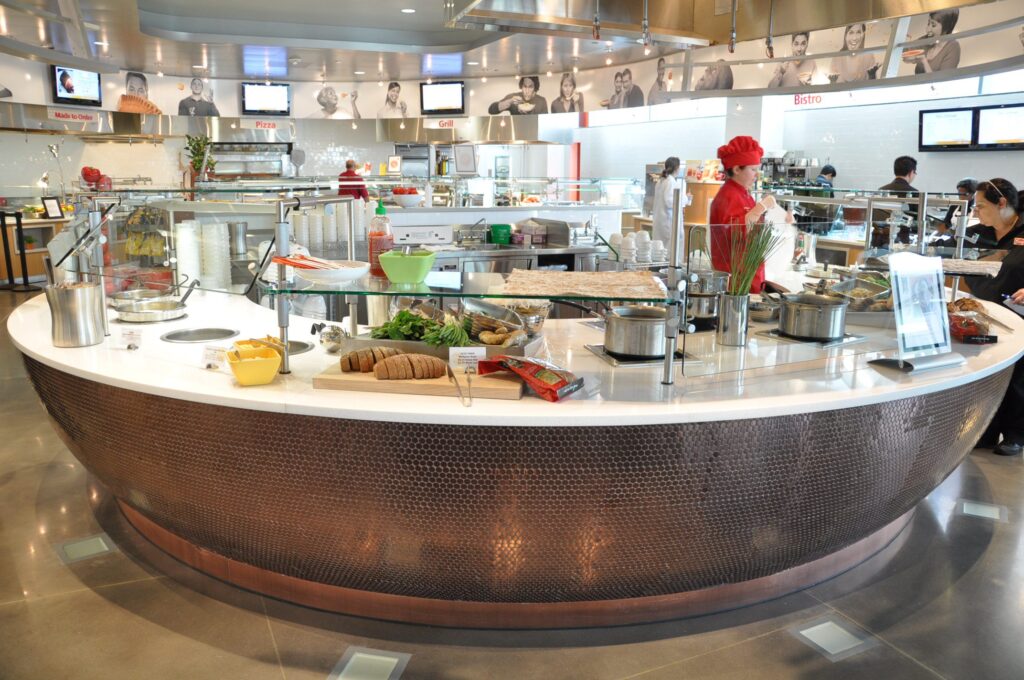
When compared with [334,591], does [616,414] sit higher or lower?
higher

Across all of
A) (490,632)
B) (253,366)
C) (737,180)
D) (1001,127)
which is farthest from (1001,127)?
(253,366)

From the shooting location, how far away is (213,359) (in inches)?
116

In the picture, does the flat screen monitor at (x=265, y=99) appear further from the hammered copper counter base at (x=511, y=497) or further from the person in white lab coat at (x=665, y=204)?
the hammered copper counter base at (x=511, y=497)

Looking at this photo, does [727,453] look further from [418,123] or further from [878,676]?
[418,123]

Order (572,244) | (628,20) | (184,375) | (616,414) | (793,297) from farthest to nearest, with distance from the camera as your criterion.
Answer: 1. (572,244)
2. (628,20)
3. (793,297)
4. (184,375)
5. (616,414)

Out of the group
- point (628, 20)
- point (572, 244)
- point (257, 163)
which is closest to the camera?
point (628, 20)

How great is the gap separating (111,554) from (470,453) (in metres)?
1.89

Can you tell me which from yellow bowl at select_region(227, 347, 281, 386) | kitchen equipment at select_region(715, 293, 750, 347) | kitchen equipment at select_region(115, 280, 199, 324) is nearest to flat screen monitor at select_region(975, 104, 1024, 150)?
kitchen equipment at select_region(715, 293, 750, 347)

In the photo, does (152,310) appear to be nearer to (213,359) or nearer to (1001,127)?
(213,359)

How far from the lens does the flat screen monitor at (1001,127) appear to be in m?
7.75

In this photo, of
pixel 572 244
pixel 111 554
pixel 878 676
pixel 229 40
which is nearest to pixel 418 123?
pixel 229 40

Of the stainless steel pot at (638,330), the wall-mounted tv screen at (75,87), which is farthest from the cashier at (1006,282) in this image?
the wall-mounted tv screen at (75,87)

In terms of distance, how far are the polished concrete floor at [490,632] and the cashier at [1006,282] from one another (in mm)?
1436

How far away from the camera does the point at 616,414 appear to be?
246cm
